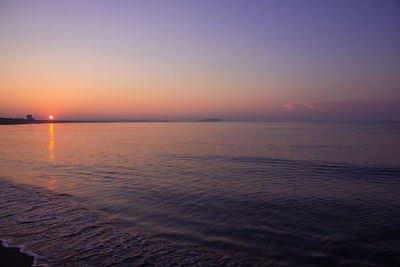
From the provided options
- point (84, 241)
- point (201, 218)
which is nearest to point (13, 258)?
point (84, 241)

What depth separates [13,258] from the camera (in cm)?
650

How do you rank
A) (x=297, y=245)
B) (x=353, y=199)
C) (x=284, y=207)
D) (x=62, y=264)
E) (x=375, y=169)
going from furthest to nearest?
(x=375, y=169)
(x=353, y=199)
(x=284, y=207)
(x=297, y=245)
(x=62, y=264)

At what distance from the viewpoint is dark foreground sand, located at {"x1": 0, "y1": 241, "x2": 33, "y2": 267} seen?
6.28 m

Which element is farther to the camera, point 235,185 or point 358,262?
point 235,185

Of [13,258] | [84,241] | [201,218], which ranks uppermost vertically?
[13,258]

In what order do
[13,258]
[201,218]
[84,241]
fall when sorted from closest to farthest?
[13,258] < [84,241] < [201,218]

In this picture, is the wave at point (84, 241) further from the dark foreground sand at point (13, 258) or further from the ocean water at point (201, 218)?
the dark foreground sand at point (13, 258)

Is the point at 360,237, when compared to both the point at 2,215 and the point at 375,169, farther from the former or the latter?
the point at 375,169

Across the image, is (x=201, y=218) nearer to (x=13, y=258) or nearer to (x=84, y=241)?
(x=84, y=241)

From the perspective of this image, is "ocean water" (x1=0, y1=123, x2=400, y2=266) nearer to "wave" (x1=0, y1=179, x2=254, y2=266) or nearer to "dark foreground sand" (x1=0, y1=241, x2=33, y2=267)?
"wave" (x1=0, y1=179, x2=254, y2=266)

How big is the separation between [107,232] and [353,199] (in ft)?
42.5

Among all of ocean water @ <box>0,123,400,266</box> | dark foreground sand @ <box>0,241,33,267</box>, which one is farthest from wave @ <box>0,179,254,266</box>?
dark foreground sand @ <box>0,241,33,267</box>

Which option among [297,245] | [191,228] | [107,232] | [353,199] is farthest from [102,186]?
[353,199]

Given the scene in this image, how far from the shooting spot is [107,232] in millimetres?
8578
